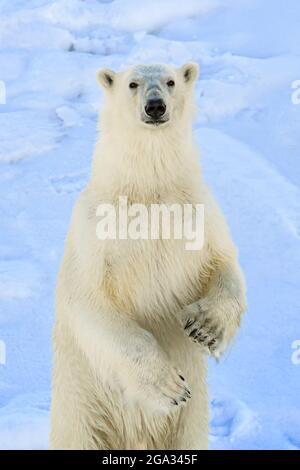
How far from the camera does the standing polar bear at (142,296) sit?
8.64 feet

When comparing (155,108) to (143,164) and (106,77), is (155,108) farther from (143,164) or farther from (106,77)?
(106,77)

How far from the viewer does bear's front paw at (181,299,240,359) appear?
262 cm

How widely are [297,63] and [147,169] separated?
4.30m

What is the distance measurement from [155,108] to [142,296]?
1.72 feet

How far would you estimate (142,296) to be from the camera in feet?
8.88

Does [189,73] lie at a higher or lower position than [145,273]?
higher

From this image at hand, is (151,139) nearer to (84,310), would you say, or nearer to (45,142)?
(84,310)

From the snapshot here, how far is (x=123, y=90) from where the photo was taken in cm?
277
